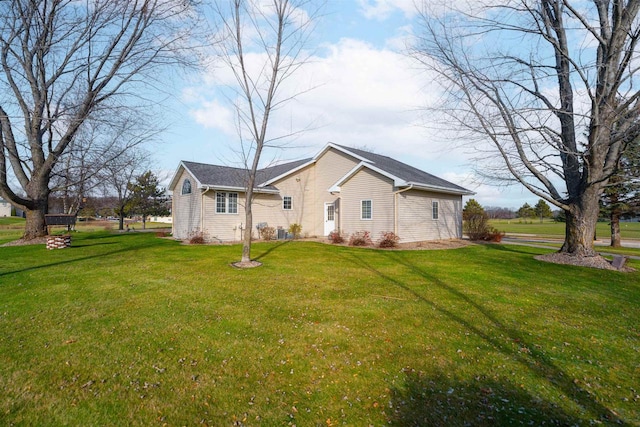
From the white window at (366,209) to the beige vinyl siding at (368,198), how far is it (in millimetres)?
123

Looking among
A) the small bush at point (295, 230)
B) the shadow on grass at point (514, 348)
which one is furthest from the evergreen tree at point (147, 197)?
the shadow on grass at point (514, 348)

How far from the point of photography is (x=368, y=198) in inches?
634

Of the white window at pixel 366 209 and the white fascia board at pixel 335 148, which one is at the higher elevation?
the white fascia board at pixel 335 148

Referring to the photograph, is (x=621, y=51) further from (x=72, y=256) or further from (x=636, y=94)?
(x=72, y=256)

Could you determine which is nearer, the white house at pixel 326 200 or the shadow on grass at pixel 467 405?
the shadow on grass at pixel 467 405

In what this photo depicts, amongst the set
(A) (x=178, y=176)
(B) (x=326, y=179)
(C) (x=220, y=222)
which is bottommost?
(C) (x=220, y=222)

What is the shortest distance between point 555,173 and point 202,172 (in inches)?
663

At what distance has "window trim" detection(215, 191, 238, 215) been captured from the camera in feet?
55.6

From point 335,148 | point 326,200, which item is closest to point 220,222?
point 326,200

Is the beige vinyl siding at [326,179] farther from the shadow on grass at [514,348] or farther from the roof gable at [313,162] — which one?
the shadow on grass at [514,348]

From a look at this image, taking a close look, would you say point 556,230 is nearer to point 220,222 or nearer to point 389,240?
point 389,240

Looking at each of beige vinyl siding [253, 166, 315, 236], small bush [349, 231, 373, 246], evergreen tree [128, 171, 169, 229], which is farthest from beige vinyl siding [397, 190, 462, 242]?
evergreen tree [128, 171, 169, 229]

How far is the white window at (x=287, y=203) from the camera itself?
19716mm

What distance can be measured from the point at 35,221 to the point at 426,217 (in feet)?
65.8
